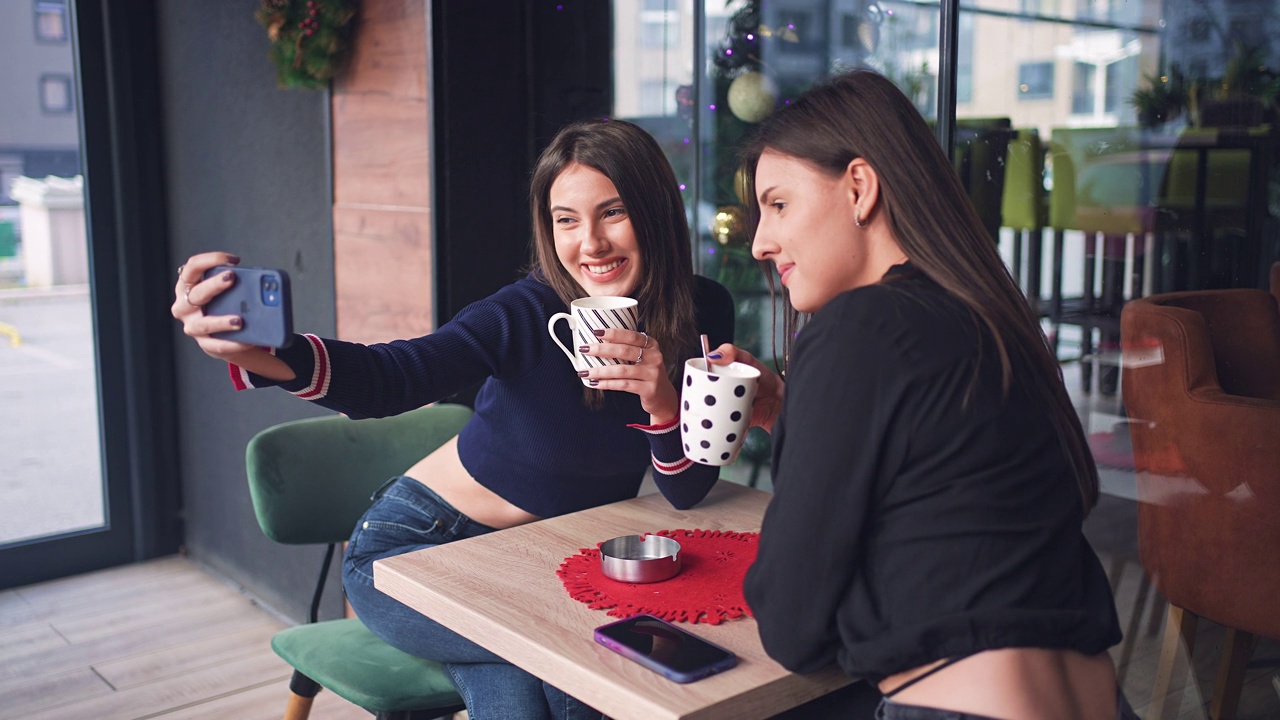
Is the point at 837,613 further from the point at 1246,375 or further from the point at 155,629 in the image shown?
the point at 155,629

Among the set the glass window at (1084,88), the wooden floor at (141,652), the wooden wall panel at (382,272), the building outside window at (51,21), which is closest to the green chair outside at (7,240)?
the building outside window at (51,21)

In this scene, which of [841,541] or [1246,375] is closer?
[841,541]

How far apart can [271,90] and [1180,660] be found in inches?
118

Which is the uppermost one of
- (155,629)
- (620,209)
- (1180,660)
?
(620,209)

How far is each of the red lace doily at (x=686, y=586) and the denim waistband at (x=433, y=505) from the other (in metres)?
0.45

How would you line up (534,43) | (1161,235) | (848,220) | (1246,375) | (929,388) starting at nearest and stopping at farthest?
(929,388) < (848,220) < (1246,375) < (1161,235) < (534,43)

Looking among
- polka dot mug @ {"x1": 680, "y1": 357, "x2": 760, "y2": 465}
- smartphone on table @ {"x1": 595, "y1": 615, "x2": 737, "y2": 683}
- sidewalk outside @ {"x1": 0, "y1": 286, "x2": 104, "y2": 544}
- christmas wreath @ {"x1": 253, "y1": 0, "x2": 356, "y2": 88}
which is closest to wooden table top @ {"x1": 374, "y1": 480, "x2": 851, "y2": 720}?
smartphone on table @ {"x1": 595, "y1": 615, "x2": 737, "y2": 683}

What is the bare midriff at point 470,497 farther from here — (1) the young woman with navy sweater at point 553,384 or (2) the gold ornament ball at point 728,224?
(2) the gold ornament ball at point 728,224

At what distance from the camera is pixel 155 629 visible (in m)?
3.53

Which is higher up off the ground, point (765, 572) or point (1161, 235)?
point (1161, 235)

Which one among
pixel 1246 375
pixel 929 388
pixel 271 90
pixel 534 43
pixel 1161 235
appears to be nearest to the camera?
pixel 929 388

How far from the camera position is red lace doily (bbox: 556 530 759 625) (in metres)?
1.33

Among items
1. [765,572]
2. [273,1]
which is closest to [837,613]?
[765,572]

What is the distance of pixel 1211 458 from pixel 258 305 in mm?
1590
